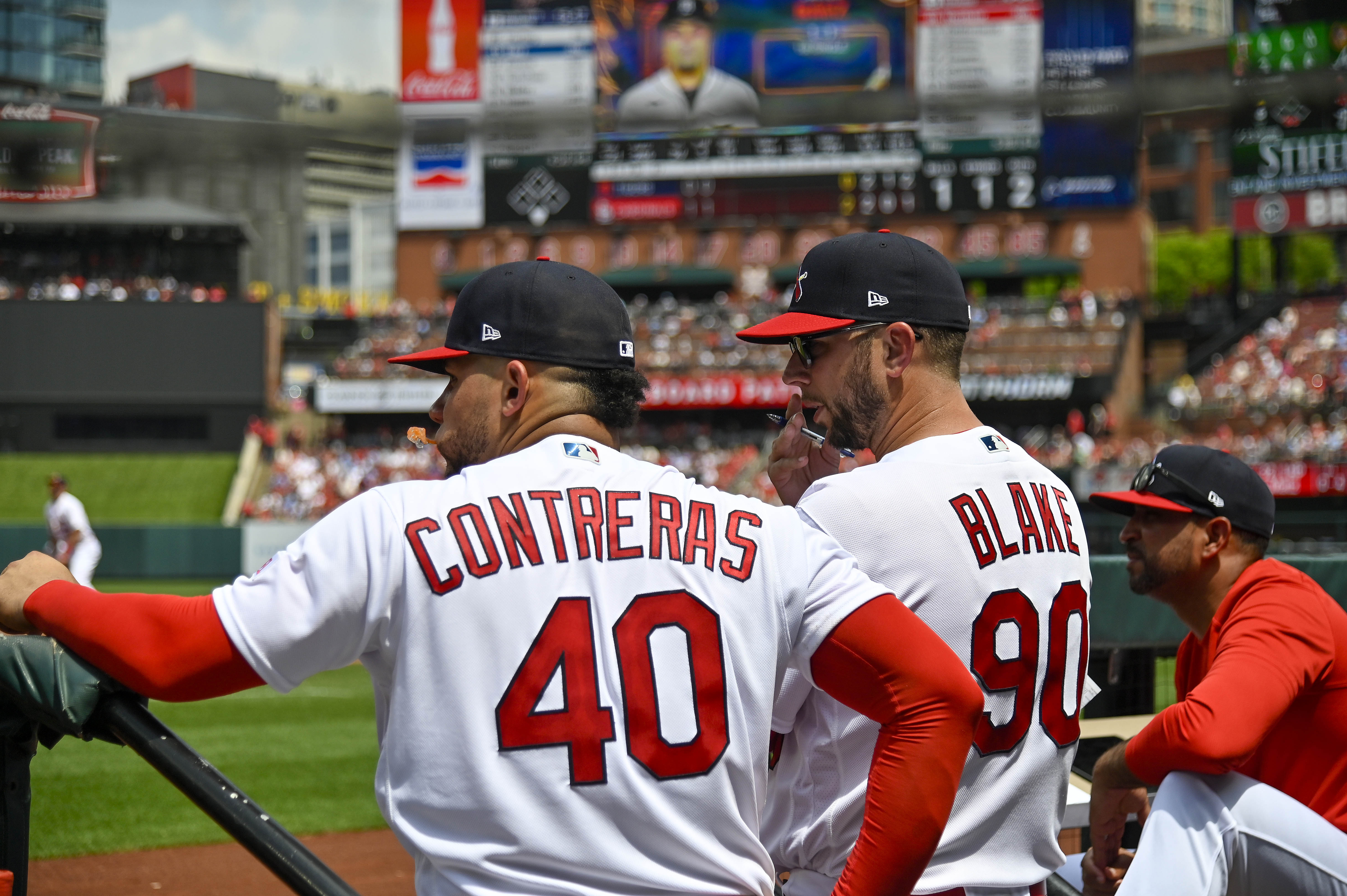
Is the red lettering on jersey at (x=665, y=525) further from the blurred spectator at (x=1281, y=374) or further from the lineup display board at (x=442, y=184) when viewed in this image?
the lineup display board at (x=442, y=184)

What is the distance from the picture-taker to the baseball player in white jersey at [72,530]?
14.0m

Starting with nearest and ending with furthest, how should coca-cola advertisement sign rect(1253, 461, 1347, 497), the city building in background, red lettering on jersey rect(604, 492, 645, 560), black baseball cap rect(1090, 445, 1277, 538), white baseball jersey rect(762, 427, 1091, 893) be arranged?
red lettering on jersey rect(604, 492, 645, 560), white baseball jersey rect(762, 427, 1091, 893), black baseball cap rect(1090, 445, 1277, 538), coca-cola advertisement sign rect(1253, 461, 1347, 497), the city building in background

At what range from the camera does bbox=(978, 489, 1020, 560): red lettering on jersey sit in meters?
1.90

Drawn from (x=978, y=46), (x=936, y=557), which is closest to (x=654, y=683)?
(x=936, y=557)

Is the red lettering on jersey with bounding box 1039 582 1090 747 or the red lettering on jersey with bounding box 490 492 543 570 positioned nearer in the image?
the red lettering on jersey with bounding box 490 492 543 570

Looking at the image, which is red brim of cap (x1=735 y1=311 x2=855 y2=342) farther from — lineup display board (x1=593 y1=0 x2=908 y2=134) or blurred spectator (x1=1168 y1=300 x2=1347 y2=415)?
lineup display board (x1=593 y1=0 x2=908 y2=134)

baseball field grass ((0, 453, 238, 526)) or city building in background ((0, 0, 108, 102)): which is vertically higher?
city building in background ((0, 0, 108, 102))

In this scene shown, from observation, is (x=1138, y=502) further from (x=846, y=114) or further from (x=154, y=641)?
(x=846, y=114)

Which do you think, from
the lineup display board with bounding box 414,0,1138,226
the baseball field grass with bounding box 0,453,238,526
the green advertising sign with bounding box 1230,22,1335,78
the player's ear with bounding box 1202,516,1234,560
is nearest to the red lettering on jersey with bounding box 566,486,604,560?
the player's ear with bounding box 1202,516,1234,560

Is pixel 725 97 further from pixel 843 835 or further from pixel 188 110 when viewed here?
pixel 843 835

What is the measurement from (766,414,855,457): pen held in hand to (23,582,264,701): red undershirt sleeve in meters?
1.02

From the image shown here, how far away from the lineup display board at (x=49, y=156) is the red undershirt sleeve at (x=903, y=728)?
36224 mm

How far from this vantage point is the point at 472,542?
1.51 m

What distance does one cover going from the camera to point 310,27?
31.0 feet
